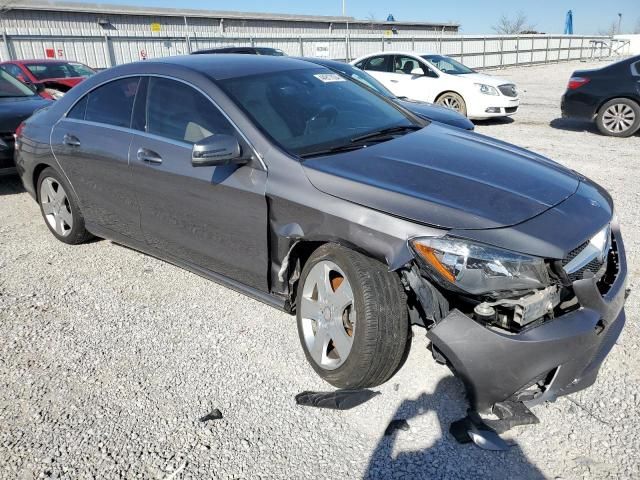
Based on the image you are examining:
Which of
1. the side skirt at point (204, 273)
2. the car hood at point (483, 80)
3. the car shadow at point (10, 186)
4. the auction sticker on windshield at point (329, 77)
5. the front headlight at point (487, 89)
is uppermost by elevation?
the auction sticker on windshield at point (329, 77)

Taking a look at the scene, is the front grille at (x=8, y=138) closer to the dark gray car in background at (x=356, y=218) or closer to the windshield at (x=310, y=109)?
the dark gray car in background at (x=356, y=218)

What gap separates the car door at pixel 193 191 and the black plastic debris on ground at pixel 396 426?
106 centimetres

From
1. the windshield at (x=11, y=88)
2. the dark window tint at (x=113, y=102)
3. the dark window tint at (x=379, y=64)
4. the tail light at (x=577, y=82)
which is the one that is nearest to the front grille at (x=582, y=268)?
the dark window tint at (x=113, y=102)

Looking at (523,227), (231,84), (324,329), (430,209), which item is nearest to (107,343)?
(324,329)

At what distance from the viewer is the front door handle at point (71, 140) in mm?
4291

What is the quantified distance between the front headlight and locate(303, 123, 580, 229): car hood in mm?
8565

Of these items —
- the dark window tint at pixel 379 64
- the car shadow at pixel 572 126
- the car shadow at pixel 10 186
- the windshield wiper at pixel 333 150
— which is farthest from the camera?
the dark window tint at pixel 379 64

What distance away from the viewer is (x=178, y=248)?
12.0 ft

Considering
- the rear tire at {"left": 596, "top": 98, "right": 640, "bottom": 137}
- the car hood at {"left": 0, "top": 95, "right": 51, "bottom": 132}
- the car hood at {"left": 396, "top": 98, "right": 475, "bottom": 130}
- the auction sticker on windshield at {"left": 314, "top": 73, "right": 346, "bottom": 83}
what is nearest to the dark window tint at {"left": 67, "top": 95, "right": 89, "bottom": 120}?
the auction sticker on windshield at {"left": 314, "top": 73, "right": 346, "bottom": 83}

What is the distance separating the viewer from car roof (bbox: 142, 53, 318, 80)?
3582 mm

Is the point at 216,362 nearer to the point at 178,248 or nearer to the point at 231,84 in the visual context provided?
the point at 178,248

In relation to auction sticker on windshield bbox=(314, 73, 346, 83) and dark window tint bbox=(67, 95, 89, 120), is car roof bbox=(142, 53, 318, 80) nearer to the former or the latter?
auction sticker on windshield bbox=(314, 73, 346, 83)

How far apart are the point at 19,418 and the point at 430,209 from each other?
7.41 feet

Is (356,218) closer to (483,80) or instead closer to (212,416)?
(212,416)
